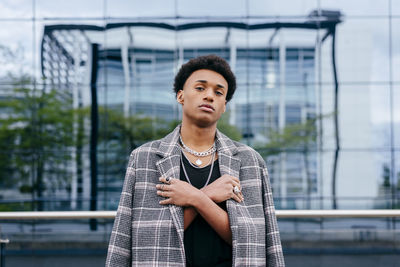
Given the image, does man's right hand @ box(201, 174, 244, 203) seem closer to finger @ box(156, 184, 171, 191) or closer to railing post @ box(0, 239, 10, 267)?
finger @ box(156, 184, 171, 191)

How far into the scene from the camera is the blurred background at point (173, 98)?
12.2 metres

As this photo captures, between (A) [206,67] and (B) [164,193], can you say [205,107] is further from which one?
(B) [164,193]

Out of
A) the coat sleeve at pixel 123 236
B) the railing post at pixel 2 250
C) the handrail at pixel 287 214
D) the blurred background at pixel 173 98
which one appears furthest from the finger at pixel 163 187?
the blurred background at pixel 173 98

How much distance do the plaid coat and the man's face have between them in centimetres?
15

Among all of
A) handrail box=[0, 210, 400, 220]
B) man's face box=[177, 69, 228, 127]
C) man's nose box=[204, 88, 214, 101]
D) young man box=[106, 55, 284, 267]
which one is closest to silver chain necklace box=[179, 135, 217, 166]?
young man box=[106, 55, 284, 267]

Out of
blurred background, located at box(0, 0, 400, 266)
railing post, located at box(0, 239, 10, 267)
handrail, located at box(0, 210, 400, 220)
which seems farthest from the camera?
blurred background, located at box(0, 0, 400, 266)

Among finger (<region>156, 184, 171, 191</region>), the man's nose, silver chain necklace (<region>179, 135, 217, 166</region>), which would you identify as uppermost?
the man's nose

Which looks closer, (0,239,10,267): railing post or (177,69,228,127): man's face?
(177,69,228,127): man's face

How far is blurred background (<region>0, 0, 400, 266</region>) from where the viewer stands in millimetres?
12242

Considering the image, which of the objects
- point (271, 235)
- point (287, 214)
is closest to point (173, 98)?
point (287, 214)

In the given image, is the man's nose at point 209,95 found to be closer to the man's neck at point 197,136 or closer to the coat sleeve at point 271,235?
the man's neck at point 197,136

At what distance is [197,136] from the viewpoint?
61.9 inches

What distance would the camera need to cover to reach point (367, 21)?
489 inches

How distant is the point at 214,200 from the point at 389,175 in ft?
40.8
